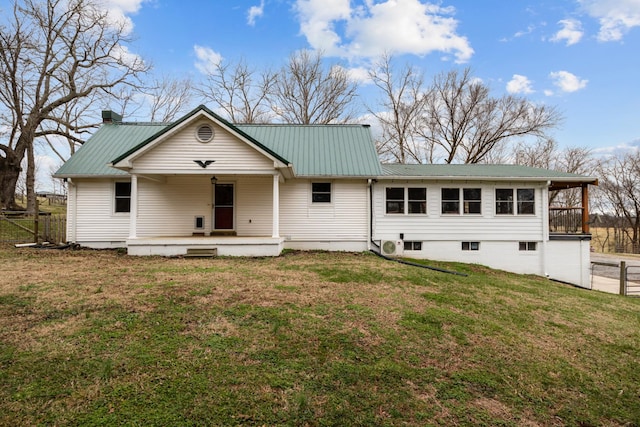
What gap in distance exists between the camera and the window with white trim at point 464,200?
12844 millimetres

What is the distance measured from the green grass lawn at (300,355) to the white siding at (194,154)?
442 centimetres

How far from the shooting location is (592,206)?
39844mm

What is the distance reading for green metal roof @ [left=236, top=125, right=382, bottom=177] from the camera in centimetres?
1256

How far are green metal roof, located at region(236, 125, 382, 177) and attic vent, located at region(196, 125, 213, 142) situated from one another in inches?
131

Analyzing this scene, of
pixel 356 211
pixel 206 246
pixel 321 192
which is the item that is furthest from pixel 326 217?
pixel 206 246

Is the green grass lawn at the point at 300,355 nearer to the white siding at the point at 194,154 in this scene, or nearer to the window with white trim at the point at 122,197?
the white siding at the point at 194,154

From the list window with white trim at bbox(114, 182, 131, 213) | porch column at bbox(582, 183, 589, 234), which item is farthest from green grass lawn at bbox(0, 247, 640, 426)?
porch column at bbox(582, 183, 589, 234)

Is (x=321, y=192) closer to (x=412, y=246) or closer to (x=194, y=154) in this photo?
(x=412, y=246)

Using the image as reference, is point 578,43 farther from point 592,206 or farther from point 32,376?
point 592,206

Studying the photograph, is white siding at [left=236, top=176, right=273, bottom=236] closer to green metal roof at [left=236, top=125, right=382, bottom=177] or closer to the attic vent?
green metal roof at [left=236, top=125, right=382, bottom=177]

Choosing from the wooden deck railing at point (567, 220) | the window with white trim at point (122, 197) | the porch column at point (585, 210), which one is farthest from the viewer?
the wooden deck railing at point (567, 220)

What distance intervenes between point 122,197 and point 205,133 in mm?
4659

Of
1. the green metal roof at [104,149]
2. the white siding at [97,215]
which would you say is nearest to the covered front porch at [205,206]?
the white siding at [97,215]

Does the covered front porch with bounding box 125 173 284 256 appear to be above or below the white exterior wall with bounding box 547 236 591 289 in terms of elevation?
above
